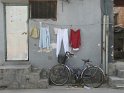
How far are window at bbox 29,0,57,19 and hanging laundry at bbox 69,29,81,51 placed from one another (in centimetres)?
112

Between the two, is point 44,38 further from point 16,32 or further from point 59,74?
point 59,74

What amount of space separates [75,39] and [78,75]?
1.57 meters

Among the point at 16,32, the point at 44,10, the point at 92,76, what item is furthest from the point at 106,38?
the point at 16,32

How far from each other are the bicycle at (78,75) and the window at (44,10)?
6.46 feet

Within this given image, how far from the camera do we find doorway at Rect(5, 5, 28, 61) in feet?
53.7

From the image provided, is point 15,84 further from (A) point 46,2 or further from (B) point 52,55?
(A) point 46,2

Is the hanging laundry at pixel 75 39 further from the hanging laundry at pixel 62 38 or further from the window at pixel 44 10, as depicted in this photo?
the window at pixel 44 10

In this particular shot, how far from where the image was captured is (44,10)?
648 inches

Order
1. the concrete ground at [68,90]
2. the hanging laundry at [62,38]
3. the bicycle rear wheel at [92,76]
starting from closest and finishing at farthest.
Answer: the concrete ground at [68,90]
the bicycle rear wheel at [92,76]
the hanging laundry at [62,38]

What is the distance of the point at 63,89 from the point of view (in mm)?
14867

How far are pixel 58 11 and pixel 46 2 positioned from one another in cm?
66

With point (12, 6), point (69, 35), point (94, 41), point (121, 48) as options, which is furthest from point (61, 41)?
point (121, 48)

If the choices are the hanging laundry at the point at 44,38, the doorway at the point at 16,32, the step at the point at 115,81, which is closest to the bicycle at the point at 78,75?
the step at the point at 115,81

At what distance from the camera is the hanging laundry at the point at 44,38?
16.2 meters
